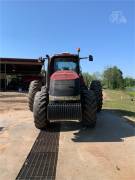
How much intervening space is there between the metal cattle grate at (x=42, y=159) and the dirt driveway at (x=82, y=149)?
11 centimetres

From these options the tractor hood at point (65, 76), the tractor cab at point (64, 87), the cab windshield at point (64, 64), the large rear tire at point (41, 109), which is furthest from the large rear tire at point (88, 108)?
the cab windshield at point (64, 64)

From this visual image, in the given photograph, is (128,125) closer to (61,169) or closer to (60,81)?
(60,81)

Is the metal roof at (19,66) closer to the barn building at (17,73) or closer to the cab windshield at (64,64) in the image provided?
the barn building at (17,73)

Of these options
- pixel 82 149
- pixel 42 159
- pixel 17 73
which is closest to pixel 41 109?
pixel 82 149

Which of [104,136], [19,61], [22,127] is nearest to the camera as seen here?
[104,136]

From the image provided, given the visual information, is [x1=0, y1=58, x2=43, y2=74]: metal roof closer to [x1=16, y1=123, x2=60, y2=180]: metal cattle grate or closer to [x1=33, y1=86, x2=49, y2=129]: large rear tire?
[x1=33, y1=86, x2=49, y2=129]: large rear tire

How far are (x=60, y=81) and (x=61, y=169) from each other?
3.56 metres

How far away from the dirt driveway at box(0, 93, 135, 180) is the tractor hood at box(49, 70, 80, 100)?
3.47ft

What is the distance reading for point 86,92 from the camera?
8.68 m

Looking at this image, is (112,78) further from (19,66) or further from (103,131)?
(103,131)

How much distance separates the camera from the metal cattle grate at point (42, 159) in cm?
535

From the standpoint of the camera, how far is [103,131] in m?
8.73

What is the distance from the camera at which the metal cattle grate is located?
17.5 feet

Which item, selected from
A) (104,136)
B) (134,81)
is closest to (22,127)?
(104,136)
